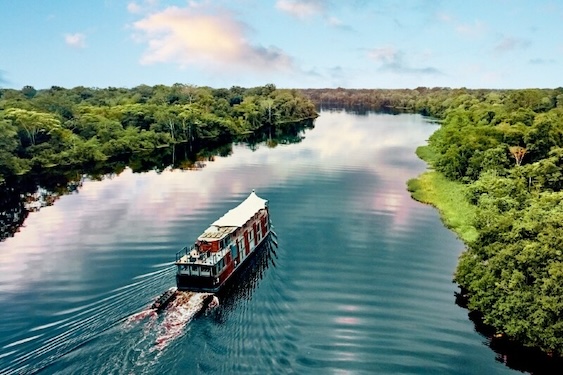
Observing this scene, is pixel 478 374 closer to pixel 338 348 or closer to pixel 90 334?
pixel 338 348

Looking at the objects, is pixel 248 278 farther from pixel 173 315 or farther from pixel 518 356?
pixel 518 356

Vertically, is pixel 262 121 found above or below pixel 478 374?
above

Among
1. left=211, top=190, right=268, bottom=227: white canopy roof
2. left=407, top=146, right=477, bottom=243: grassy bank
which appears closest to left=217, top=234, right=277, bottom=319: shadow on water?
left=211, top=190, right=268, bottom=227: white canopy roof

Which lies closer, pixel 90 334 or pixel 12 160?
pixel 90 334

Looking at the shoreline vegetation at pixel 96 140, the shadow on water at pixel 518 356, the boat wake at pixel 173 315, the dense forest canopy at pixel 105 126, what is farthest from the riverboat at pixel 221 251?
the dense forest canopy at pixel 105 126

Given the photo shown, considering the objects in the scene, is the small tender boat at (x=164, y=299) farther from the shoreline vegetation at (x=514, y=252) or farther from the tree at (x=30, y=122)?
the tree at (x=30, y=122)

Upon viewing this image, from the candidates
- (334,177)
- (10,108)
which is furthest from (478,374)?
(10,108)
